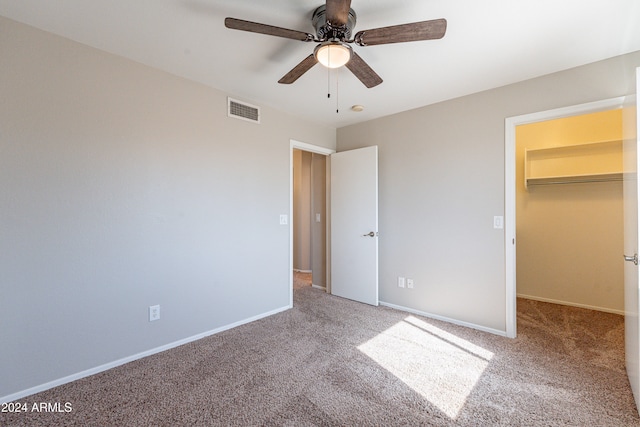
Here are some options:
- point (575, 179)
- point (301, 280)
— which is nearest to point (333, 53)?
point (575, 179)

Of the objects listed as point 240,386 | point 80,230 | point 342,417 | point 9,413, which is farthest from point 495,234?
point 9,413

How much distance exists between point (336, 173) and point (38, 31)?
3002 millimetres

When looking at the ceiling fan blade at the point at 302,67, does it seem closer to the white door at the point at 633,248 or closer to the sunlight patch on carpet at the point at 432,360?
the white door at the point at 633,248

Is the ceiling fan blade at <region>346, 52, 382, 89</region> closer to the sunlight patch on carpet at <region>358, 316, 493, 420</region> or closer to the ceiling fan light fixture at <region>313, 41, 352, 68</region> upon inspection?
the ceiling fan light fixture at <region>313, 41, 352, 68</region>

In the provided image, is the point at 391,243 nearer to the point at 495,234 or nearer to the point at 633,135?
the point at 495,234

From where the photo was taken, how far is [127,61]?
85.8 inches

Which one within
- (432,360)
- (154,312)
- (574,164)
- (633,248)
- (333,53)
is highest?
(333,53)

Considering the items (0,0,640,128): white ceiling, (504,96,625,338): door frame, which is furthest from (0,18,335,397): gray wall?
(504,96,625,338): door frame

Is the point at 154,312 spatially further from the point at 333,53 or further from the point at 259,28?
the point at 333,53

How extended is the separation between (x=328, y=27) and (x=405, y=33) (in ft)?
1.41

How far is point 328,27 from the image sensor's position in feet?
5.06

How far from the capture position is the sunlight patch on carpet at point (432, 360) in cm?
181

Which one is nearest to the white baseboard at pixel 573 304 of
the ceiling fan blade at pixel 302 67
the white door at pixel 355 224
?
the white door at pixel 355 224

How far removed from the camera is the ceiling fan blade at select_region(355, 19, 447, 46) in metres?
1.43
